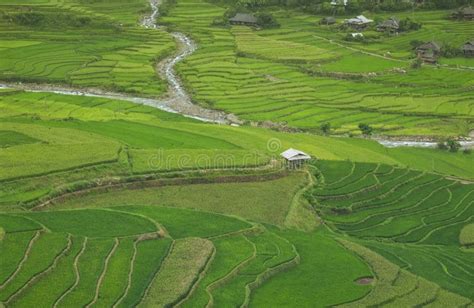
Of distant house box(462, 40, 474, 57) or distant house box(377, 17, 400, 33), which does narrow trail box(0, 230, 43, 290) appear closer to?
distant house box(462, 40, 474, 57)

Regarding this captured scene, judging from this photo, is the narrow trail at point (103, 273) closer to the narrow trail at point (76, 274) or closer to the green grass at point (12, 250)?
the narrow trail at point (76, 274)

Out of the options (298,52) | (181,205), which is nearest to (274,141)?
(181,205)

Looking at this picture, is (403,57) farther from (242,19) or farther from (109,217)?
(109,217)

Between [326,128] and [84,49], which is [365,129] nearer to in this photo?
[326,128]

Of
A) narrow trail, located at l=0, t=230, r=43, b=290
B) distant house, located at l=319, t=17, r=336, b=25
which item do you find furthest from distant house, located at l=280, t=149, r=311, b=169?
distant house, located at l=319, t=17, r=336, b=25

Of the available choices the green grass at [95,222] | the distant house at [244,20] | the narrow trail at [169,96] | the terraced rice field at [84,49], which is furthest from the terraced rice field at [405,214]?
the distant house at [244,20]

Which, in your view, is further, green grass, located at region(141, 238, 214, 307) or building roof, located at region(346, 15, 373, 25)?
building roof, located at region(346, 15, 373, 25)
